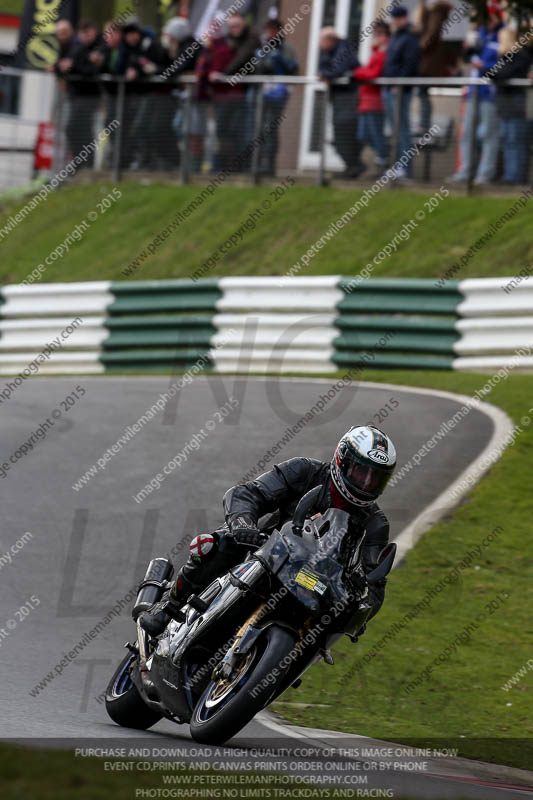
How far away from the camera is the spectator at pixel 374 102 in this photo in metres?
17.4

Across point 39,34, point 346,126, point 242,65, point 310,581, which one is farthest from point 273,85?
point 310,581

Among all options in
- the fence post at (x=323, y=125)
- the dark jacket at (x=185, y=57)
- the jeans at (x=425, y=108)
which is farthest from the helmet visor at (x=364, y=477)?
the dark jacket at (x=185, y=57)

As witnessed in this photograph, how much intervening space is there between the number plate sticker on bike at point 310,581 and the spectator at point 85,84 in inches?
630

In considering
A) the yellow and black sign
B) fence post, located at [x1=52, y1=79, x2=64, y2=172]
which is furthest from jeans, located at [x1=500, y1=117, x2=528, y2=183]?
the yellow and black sign

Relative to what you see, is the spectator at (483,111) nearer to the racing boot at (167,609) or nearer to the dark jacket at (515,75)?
the dark jacket at (515,75)

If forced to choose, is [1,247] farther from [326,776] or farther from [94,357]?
[326,776]

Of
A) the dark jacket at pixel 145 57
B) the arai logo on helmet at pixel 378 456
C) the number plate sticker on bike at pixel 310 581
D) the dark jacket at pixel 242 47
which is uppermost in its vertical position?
the arai logo on helmet at pixel 378 456

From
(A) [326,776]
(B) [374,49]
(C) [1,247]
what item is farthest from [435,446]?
(C) [1,247]

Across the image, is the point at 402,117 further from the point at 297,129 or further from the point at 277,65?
the point at 277,65

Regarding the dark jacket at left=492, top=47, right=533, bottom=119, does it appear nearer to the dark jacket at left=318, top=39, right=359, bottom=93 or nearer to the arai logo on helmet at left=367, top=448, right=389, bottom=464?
the dark jacket at left=318, top=39, right=359, bottom=93

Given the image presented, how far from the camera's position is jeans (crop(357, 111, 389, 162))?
17391mm

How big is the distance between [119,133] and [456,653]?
14224mm

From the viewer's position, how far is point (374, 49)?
17531 millimetres

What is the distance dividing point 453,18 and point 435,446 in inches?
356
